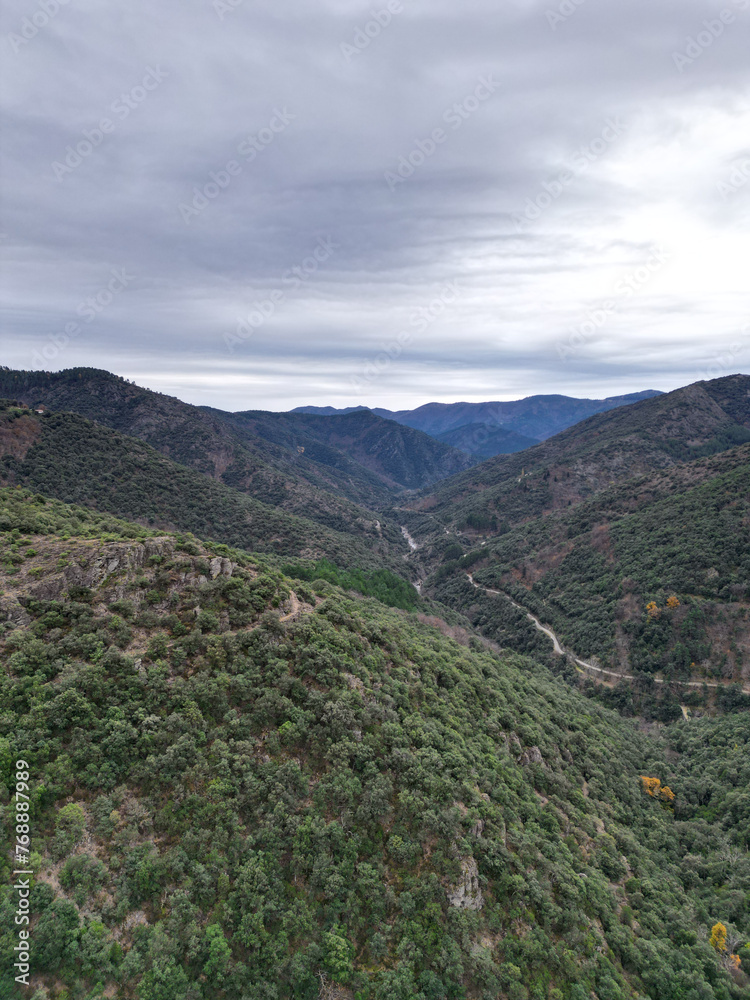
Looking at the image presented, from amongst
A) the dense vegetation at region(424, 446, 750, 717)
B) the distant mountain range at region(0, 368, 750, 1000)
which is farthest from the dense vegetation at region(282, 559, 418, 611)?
the distant mountain range at region(0, 368, 750, 1000)

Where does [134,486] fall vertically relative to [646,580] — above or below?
above

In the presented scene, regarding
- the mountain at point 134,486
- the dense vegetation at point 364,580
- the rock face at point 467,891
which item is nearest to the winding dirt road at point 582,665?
the dense vegetation at point 364,580

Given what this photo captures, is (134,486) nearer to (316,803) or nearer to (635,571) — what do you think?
(316,803)

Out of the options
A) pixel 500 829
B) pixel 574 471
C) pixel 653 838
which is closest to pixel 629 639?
pixel 653 838

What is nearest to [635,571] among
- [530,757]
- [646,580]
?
[646,580]

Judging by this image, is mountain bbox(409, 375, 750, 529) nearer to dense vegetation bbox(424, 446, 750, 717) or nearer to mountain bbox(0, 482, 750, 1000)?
dense vegetation bbox(424, 446, 750, 717)

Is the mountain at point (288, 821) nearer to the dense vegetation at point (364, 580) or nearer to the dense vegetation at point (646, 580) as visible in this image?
the dense vegetation at point (364, 580)

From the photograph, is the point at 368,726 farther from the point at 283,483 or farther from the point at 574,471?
the point at 574,471
